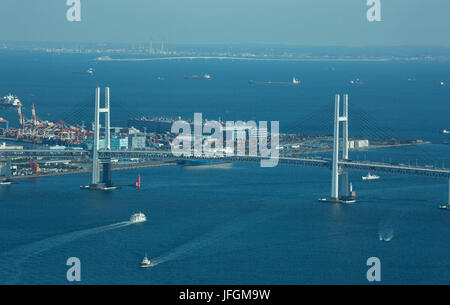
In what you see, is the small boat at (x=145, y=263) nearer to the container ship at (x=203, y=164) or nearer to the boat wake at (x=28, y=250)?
the boat wake at (x=28, y=250)

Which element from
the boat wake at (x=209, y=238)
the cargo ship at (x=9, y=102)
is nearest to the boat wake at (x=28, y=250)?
the boat wake at (x=209, y=238)

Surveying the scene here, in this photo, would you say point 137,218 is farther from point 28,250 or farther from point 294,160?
point 294,160

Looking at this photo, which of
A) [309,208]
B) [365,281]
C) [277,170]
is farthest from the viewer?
[277,170]

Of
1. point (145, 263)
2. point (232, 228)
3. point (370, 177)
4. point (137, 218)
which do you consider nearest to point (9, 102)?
point (370, 177)
